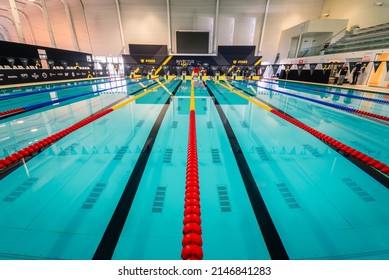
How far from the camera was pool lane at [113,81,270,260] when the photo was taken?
47.5 inches

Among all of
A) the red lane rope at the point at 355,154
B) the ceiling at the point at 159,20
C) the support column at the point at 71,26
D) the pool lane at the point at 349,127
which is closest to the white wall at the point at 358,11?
the ceiling at the point at 159,20

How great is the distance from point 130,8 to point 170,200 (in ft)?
61.5

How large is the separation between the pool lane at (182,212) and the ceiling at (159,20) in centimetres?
1667

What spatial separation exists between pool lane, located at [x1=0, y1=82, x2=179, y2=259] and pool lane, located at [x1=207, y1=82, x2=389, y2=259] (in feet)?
4.48

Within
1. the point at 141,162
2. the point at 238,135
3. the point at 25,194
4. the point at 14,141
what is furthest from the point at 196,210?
the point at 14,141

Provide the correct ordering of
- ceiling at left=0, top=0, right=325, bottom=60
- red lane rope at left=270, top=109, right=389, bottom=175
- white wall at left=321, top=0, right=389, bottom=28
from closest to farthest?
1. red lane rope at left=270, top=109, right=389, bottom=175
2. white wall at left=321, top=0, right=389, bottom=28
3. ceiling at left=0, top=0, right=325, bottom=60

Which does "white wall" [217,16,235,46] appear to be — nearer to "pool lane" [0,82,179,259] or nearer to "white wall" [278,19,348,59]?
"white wall" [278,19,348,59]

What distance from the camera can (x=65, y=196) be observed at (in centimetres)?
165

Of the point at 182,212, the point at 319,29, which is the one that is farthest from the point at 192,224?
the point at 319,29

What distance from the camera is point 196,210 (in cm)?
123

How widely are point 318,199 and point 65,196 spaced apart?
222 cm

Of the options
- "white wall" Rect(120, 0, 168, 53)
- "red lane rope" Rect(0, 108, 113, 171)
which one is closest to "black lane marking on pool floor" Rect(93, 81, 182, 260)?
"red lane rope" Rect(0, 108, 113, 171)

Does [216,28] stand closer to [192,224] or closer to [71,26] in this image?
[71,26]
